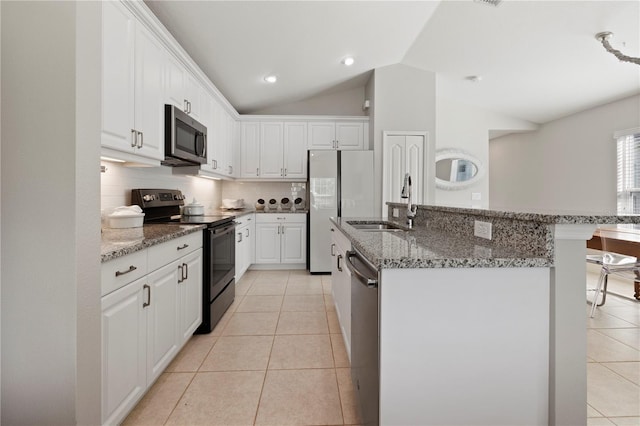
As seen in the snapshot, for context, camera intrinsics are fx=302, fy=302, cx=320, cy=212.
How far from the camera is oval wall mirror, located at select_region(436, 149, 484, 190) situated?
A: 515 cm

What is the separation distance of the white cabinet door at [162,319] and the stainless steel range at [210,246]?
47 cm

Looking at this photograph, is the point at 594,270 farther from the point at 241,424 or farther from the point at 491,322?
the point at 241,424

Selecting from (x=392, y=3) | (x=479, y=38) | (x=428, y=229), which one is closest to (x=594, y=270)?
(x=479, y=38)

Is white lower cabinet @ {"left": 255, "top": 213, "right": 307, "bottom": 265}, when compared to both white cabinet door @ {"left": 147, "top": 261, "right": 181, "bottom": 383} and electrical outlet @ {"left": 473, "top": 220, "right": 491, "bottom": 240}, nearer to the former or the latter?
white cabinet door @ {"left": 147, "top": 261, "right": 181, "bottom": 383}

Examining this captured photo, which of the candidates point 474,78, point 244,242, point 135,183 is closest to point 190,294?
point 135,183

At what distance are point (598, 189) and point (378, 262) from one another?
5200 millimetres

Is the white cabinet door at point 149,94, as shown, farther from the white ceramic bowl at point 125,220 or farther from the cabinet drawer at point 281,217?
the cabinet drawer at point 281,217

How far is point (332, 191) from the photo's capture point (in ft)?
14.4

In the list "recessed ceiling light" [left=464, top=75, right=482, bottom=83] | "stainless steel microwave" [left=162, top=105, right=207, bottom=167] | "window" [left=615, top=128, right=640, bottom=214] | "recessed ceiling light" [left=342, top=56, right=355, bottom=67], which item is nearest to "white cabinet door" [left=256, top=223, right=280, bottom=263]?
"stainless steel microwave" [left=162, top=105, right=207, bottom=167]

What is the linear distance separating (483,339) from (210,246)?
77.9 inches

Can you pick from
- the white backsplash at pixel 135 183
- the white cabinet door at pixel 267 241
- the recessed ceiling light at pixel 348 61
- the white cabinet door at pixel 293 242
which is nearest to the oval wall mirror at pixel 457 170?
the recessed ceiling light at pixel 348 61

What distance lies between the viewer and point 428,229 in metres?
2.02

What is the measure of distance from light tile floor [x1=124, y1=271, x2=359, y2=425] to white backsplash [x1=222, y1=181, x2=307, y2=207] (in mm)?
2463

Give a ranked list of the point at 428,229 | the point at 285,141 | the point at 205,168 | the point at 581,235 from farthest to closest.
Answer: the point at 285,141, the point at 205,168, the point at 428,229, the point at 581,235
